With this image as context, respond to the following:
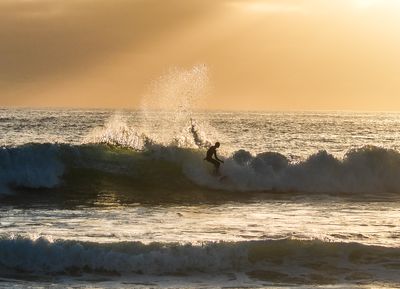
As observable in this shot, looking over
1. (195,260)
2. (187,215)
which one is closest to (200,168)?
(187,215)

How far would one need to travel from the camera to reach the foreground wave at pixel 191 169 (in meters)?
28.3

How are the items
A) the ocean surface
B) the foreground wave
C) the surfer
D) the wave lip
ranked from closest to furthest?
the ocean surface → the wave lip → the foreground wave → the surfer

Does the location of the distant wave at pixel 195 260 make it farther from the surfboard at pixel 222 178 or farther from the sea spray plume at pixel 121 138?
the sea spray plume at pixel 121 138

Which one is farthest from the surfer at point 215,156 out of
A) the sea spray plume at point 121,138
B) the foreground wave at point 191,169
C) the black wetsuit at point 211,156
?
the sea spray plume at point 121,138

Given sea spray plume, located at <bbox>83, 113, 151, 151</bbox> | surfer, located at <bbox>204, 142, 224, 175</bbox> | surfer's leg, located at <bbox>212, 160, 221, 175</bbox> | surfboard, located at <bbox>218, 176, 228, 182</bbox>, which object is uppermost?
sea spray plume, located at <bbox>83, 113, 151, 151</bbox>

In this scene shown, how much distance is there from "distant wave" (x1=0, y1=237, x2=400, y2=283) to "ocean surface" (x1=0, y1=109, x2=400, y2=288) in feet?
0.08

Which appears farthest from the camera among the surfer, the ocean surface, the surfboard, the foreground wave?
the surfboard

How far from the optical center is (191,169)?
30578mm

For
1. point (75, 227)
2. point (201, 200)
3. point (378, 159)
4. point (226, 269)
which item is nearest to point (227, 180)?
point (201, 200)

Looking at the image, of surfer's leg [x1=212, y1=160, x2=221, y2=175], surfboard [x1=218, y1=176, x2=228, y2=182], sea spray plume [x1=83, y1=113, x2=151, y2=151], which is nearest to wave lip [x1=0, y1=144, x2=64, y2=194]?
sea spray plume [x1=83, y1=113, x2=151, y2=151]

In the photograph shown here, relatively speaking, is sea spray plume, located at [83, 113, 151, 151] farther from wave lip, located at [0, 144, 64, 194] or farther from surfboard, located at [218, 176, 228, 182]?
surfboard, located at [218, 176, 228, 182]

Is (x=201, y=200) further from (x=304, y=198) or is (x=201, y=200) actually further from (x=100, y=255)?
(x=100, y=255)

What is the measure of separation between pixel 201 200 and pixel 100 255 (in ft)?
35.6

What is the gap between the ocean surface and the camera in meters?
15.9
